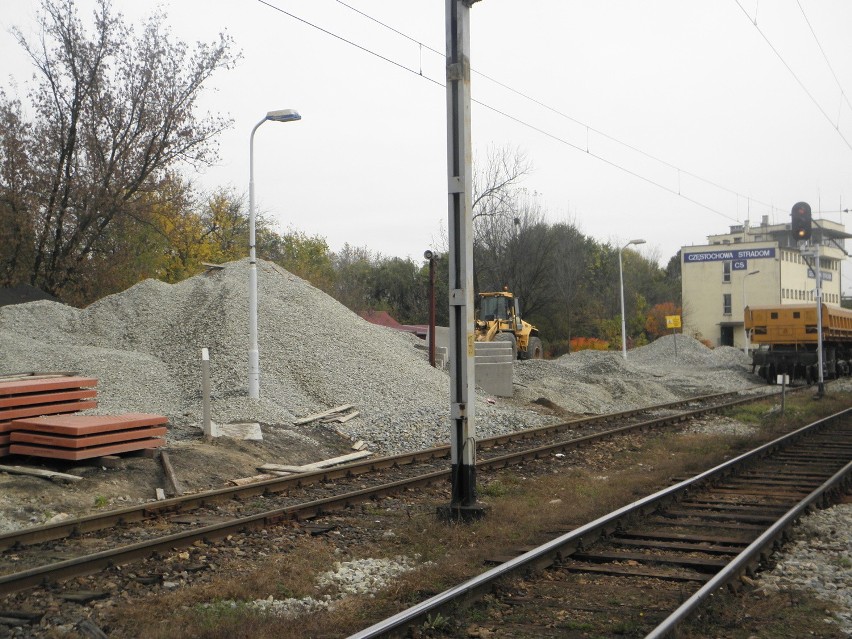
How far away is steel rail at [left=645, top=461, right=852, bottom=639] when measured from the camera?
5.51 m

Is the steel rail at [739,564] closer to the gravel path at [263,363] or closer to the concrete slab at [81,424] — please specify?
the gravel path at [263,363]

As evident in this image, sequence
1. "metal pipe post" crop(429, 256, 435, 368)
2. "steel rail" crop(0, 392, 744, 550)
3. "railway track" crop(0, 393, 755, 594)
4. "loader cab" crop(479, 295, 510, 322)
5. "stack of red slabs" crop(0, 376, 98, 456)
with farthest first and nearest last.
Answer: "loader cab" crop(479, 295, 510, 322) → "metal pipe post" crop(429, 256, 435, 368) → "stack of red slabs" crop(0, 376, 98, 456) → "steel rail" crop(0, 392, 744, 550) → "railway track" crop(0, 393, 755, 594)

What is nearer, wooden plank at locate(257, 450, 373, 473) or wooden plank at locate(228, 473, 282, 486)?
wooden plank at locate(228, 473, 282, 486)

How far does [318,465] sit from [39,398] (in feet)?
14.1

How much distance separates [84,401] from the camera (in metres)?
13.2

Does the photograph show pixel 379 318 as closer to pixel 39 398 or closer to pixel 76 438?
pixel 39 398

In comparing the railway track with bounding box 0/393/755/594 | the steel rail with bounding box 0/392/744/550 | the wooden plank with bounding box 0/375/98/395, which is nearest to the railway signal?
the steel rail with bounding box 0/392/744/550

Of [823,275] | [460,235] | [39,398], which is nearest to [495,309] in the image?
[823,275]

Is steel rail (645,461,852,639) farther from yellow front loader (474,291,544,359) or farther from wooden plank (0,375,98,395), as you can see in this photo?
yellow front loader (474,291,544,359)

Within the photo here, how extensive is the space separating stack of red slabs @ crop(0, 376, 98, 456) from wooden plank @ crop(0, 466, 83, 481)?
925mm

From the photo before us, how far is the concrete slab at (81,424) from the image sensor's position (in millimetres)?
11266

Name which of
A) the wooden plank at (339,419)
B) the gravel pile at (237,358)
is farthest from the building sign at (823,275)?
the wooden plank at (339,419)

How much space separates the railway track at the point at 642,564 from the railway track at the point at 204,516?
3.19m

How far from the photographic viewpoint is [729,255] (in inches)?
3145
